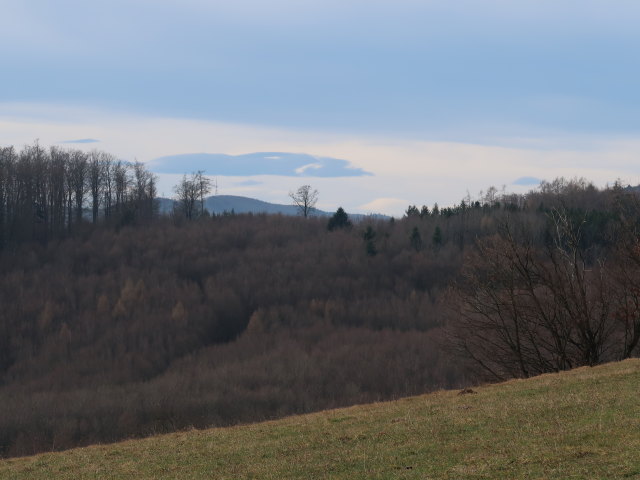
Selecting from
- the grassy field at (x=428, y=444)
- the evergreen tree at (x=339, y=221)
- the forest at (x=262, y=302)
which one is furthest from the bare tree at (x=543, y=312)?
the evergreen tree at (x=339, y=221)

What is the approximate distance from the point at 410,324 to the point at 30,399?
170 ft

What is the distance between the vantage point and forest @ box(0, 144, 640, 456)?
35.6 meters

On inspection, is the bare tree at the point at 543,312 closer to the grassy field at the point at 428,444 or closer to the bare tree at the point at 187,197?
the grassy field at the point at 428,444

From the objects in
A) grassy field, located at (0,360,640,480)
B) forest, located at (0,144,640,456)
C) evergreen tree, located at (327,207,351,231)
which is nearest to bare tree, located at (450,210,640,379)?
forest, located at (0,144,640,456)

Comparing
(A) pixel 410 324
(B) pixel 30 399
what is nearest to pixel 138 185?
(A) pixel 410 324

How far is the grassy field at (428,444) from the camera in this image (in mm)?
12414

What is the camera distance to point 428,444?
1488cm

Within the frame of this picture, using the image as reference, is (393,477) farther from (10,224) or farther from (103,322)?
(10,224)

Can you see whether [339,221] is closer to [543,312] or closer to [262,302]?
[262,302]

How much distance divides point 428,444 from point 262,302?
9285 cm

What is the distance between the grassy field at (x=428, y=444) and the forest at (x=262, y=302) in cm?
1320

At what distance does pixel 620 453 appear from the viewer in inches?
475

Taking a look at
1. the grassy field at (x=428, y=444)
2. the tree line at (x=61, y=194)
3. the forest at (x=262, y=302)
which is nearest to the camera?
the grassy field at (x=428, y=444)

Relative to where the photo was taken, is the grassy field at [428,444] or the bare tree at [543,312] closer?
the grassy field at [428,444]
